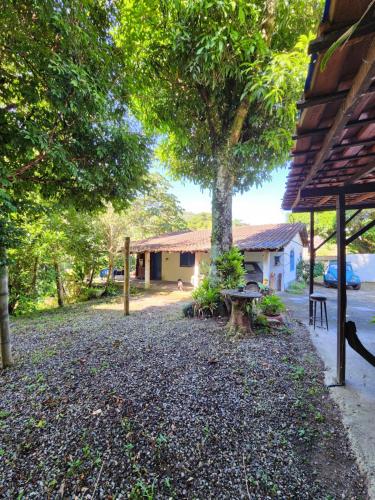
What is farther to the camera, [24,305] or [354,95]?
[24,305]

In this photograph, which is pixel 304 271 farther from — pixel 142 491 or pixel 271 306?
pixel 142 491

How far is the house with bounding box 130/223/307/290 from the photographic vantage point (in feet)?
33.8

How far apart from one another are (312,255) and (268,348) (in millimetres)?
2889

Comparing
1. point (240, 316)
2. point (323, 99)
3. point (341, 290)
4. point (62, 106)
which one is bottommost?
point (240, 316)

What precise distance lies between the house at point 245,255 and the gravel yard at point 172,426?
4791 mm

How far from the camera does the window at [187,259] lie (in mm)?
14812

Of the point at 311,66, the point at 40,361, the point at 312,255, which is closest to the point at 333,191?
the point at 311,66

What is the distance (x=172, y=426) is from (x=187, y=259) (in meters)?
12.9

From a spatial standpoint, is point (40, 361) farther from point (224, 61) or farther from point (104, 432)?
point (224, 61)

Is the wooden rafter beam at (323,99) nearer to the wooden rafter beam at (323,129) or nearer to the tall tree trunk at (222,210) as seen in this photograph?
the wooden rafter beam at (323,129)

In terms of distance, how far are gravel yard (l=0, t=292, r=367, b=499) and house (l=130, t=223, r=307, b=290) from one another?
479 centimetres

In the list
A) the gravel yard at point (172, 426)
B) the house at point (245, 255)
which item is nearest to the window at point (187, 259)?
the house at point (245, 255)

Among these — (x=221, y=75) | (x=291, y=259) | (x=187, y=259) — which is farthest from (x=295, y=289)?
(x=221, y=75)

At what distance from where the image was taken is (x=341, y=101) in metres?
1.59
